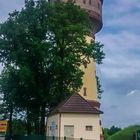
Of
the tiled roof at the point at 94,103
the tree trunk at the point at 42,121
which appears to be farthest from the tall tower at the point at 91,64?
the tree trunk at the point at 42,121

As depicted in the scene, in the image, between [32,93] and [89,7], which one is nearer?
[32,93]

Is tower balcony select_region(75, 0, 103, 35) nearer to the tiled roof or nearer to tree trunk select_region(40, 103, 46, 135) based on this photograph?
the tiled roof

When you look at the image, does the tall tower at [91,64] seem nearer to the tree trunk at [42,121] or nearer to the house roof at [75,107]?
the tree trunk at [42,121]

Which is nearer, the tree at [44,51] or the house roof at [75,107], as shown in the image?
the house roof at [75,107]

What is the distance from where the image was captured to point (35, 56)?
53.6m

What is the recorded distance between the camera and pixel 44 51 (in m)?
52.2

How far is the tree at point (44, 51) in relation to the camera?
5309cm

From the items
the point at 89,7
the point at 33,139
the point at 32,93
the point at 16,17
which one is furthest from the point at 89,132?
the point at 89,7

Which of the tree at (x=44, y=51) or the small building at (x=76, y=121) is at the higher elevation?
the tree at (x=44, y=51)

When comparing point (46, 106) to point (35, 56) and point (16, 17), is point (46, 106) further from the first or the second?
point (16, 17)

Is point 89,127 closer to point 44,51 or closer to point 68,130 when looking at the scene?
point 68,130

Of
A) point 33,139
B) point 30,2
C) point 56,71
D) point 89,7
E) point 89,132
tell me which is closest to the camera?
point 33,139

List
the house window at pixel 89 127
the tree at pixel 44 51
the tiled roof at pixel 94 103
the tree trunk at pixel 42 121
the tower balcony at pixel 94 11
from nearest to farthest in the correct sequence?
1. the house window at pixel 89 127
2. the tree at pixel 44 51
3. the tree trunk at pixel 42 121
4. the tiled roof at pixel 94 103
5. the tower balcony at pixel 94 11

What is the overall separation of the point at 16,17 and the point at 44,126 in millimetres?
12616
